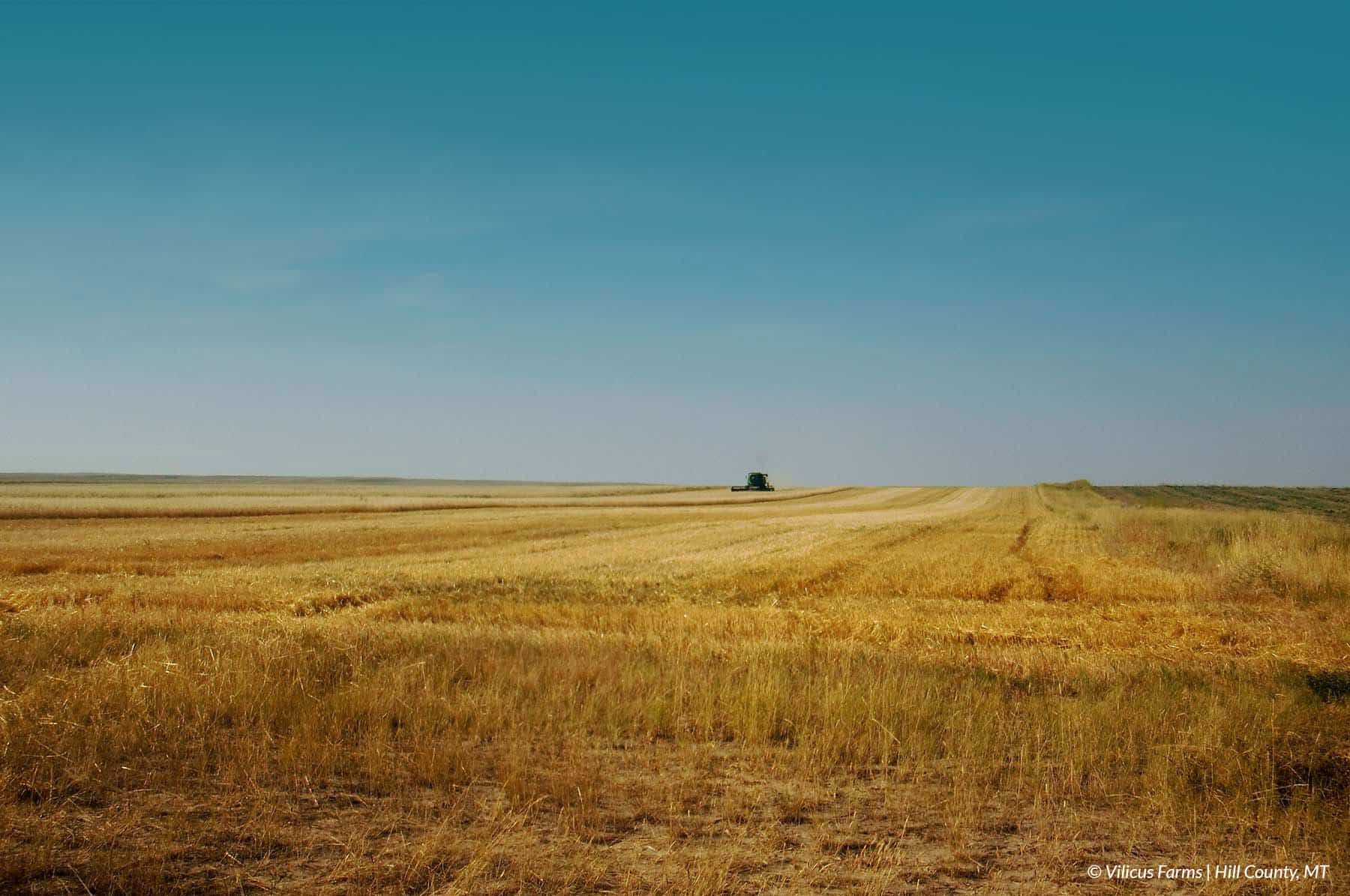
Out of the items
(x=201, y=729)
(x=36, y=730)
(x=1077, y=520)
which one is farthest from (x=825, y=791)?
(x=1077, y=520)

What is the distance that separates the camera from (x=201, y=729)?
23.8 feet

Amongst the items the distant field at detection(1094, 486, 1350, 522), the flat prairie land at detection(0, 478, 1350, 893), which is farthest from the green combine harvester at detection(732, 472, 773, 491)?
the flat prairie land at detection(0, 478, 1350, 893)

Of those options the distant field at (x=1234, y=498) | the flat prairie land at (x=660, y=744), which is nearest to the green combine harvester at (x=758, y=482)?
the distant field at (x=1234, y=498)

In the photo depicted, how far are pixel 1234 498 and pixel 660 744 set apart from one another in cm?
8943

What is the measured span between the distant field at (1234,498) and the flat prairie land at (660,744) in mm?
47766

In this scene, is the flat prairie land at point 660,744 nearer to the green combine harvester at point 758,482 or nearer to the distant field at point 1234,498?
the distant field at point 1234,498

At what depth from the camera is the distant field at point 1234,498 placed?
5938cm

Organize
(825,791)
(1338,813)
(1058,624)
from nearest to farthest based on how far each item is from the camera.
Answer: (1338,813), (825,791), (1058,624)

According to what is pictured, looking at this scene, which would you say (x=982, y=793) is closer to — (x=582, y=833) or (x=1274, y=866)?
(x=1274, y=866)

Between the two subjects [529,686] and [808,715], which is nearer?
[808,715]

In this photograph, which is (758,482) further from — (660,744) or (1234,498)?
(660,744)

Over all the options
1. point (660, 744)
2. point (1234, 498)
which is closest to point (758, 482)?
point (1234, 498)

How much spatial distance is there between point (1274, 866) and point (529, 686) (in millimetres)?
6478

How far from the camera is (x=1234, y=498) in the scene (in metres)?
79.8
